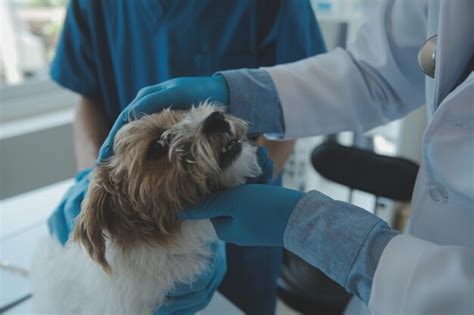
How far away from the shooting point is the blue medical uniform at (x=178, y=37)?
112 centimetres

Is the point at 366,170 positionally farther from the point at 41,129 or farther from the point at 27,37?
the point at 27,37

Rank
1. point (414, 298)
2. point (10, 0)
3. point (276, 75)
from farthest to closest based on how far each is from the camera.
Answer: point (10, 0) → point (276, 75) → point (414, 298)

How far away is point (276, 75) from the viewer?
0.94 metres

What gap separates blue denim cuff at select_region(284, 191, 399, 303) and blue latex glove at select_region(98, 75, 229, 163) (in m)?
0.33

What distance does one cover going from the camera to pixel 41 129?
2027mm

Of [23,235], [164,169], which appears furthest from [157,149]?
[23,235]

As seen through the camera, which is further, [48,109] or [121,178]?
[48,109]

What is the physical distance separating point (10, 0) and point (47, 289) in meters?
1.83

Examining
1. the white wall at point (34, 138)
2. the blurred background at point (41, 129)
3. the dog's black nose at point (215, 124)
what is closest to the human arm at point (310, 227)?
the dog's black nose at point (215, 124)

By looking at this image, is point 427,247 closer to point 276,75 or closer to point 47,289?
point 276,75

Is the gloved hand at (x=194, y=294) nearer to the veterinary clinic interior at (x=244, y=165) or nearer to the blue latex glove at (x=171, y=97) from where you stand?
the veterinary clinic interior at (x=244, y=165)

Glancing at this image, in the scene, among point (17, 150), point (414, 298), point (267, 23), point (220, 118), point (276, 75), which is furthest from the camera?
point (17, 150)

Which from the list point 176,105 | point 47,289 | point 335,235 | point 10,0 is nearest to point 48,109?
point 10,0

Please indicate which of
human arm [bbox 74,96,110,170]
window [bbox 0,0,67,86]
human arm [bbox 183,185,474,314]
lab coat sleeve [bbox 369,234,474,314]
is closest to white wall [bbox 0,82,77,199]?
window [bbox 0,0,67,86]
